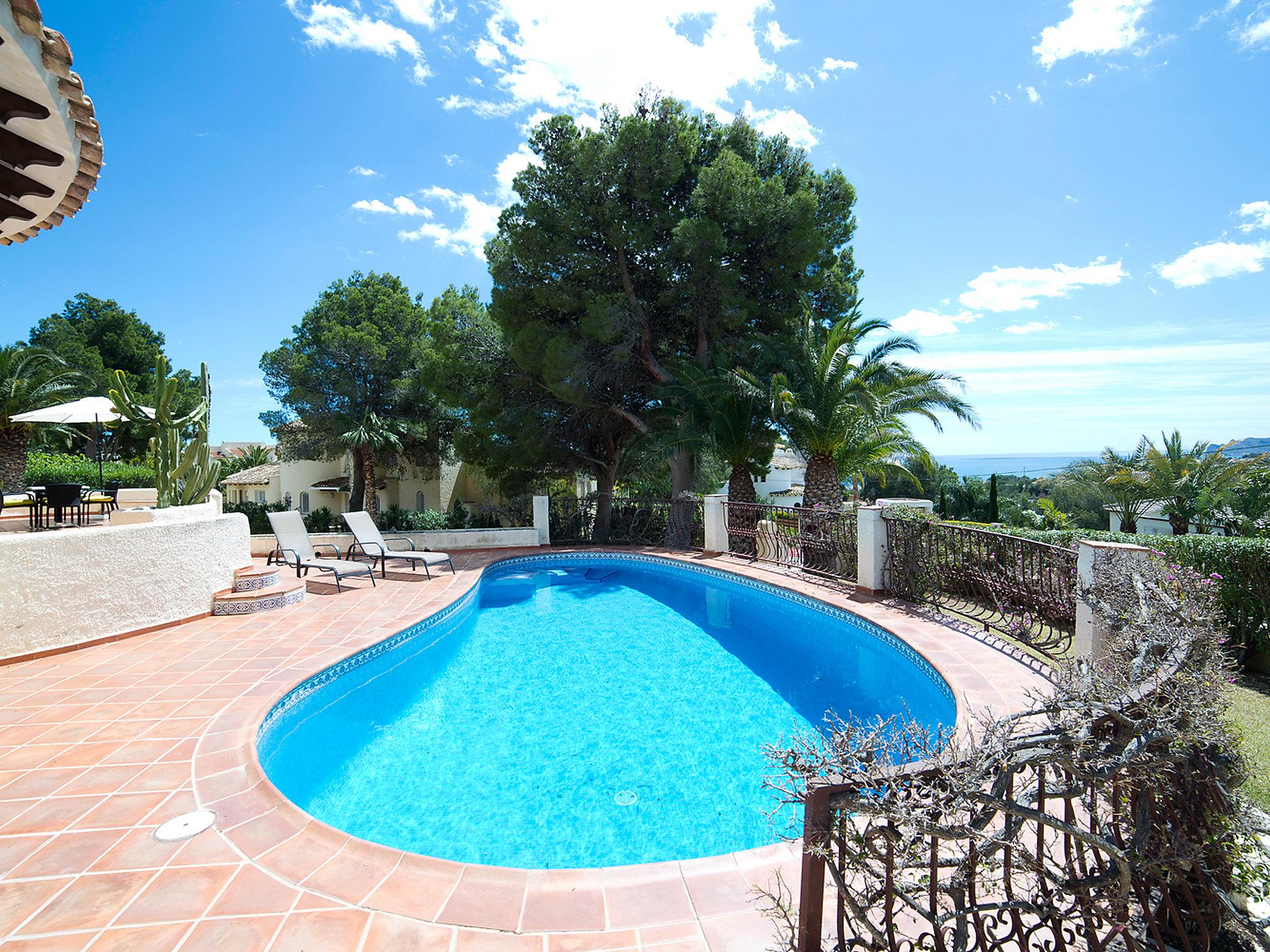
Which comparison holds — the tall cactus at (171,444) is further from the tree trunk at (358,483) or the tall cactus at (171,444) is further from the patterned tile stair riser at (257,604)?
the tree trunk at (358,483)

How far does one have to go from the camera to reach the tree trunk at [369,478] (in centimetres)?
2362

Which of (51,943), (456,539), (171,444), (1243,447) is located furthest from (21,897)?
(1243,447)

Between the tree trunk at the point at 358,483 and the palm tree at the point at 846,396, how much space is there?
18.8 m

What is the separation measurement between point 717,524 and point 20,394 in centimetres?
1781

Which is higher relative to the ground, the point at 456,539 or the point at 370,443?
the point at 370,443

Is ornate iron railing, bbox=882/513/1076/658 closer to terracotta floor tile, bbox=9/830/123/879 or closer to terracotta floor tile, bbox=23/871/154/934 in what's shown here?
terracotta floor tile, bbox=23/871/154/934

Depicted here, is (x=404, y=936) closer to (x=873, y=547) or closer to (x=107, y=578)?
(x=107, y=578)

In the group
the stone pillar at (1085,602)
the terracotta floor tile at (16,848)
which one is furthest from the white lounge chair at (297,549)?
the stone pillar at (1085,602)

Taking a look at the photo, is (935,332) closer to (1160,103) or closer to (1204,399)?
(1160,103)

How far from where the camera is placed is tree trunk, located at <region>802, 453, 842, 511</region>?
11.6 meters

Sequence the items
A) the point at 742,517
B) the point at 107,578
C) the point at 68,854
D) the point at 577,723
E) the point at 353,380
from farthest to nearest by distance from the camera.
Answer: the point at 353,380 < the point at 742,517 < the point at 107,578 < the point at 577,723 < the point at 68,854

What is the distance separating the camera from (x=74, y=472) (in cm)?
1817

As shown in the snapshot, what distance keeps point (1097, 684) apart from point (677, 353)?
1446 centimetres

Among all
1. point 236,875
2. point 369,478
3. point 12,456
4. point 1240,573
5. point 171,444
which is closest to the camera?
point 236,875
